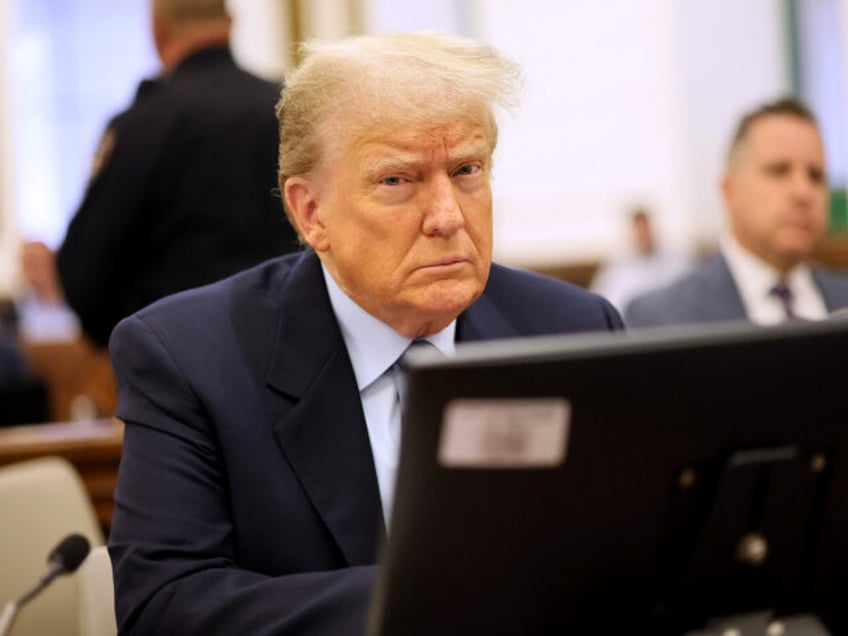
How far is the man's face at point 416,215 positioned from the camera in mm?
1542

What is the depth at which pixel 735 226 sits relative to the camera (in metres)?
3.39

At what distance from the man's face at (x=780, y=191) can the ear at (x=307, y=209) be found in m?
1.89

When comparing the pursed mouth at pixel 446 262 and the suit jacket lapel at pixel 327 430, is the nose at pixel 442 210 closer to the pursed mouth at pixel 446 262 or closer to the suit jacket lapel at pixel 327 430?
the pursed mouth at pixel 446 262

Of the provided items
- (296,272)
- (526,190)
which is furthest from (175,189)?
(526,190)

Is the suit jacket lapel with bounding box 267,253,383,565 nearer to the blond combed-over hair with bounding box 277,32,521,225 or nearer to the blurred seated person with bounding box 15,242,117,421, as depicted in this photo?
the blond combed-over hair with bounding box 277,32,521,225

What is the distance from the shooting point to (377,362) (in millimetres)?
1651

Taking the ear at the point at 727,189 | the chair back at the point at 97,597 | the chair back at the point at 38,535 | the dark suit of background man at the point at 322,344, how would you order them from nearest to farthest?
1. the dark suit of background man at the point at 322,344
2. the chair back at the point at 97,597
3. the chair back at the point at 38,535
4. the ear at the point at 727,189

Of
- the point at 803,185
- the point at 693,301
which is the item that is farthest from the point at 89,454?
the point at 803,185

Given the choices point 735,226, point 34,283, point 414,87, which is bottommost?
point 34,283

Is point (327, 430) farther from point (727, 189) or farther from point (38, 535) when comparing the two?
point (727, 189)

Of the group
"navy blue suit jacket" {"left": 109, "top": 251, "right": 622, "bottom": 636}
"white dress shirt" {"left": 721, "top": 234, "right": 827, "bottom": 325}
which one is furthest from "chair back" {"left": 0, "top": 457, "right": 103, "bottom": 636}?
"white dress shirt" {"left": 721, "top": 234, "right": 827, "bottom": 325}

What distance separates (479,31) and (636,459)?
824 cm

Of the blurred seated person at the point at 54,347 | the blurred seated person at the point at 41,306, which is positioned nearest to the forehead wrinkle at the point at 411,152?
the blurred seated person at the point at 54,347

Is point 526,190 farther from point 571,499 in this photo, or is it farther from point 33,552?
point 571,499
